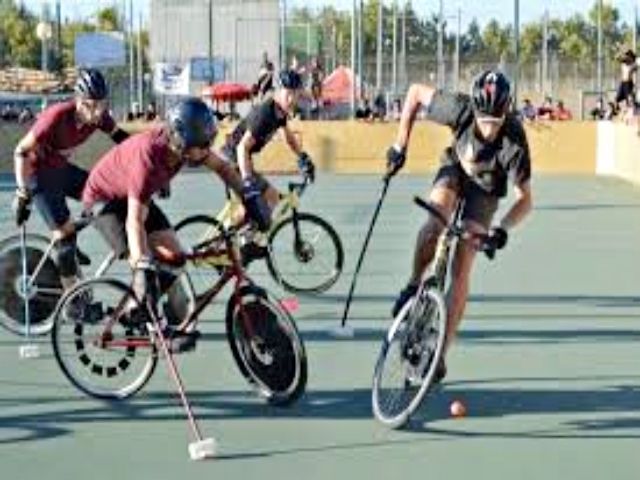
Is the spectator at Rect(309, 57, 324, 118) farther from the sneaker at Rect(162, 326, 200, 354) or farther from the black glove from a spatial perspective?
the sneaker at Rect(162, 326, 200, 354)

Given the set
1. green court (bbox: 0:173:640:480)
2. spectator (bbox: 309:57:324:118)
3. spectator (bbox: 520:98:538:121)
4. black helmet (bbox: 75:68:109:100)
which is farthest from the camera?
spectator (bbox: 309:57:324:118)

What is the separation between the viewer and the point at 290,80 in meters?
11.3

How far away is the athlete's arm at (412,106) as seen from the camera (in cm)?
845

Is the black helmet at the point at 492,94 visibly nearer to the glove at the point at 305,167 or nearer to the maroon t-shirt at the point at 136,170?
the maroon t-shirt at the point at 136,170

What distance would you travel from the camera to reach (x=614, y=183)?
28000 millimetres

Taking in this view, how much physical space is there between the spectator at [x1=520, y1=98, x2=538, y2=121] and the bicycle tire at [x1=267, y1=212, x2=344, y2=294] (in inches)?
847

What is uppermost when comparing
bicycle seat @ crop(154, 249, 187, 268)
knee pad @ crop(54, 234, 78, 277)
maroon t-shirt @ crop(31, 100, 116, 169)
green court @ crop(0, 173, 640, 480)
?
maroon t-shirt @ crop(31, 100, 116, 169)

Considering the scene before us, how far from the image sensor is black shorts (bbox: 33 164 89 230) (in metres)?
9.53

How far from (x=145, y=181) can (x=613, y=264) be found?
787 cm

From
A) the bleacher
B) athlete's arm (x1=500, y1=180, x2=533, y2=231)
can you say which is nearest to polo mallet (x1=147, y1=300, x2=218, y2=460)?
athlete's arm (x1=500, y1=180, x2=533, y2=231)

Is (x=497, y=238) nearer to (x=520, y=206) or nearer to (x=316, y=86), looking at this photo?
(x=520, y=206)

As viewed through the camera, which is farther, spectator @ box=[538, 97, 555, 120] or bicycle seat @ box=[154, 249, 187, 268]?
spectator @ box=[538, 97, 555, 120]

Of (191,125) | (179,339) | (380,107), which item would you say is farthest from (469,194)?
(380,107)

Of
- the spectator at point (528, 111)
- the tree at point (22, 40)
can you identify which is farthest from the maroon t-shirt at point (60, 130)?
the tree at point (22, 40)
